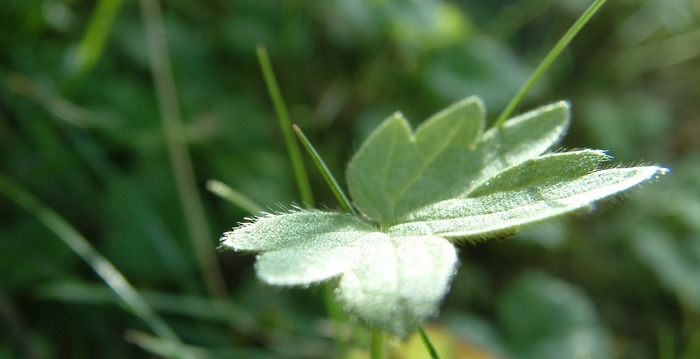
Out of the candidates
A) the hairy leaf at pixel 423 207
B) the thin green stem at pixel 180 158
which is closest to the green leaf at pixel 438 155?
the hairy leaf at pixel 423 207

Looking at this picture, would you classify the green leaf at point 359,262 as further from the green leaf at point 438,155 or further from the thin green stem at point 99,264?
the thin green stem at point 99,264

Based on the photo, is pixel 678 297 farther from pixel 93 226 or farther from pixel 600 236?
pixel 93 226

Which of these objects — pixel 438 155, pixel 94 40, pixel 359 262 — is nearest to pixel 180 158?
pixel 94 40

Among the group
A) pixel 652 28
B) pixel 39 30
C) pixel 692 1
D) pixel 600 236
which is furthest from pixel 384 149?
pixel 692 1

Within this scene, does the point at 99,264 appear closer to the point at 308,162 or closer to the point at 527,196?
the point at 308,162

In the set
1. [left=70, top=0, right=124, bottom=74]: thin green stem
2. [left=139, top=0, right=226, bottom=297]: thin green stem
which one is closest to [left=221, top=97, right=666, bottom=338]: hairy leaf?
[left=139, top=0, right=226, bottom=297]: thin green stem
